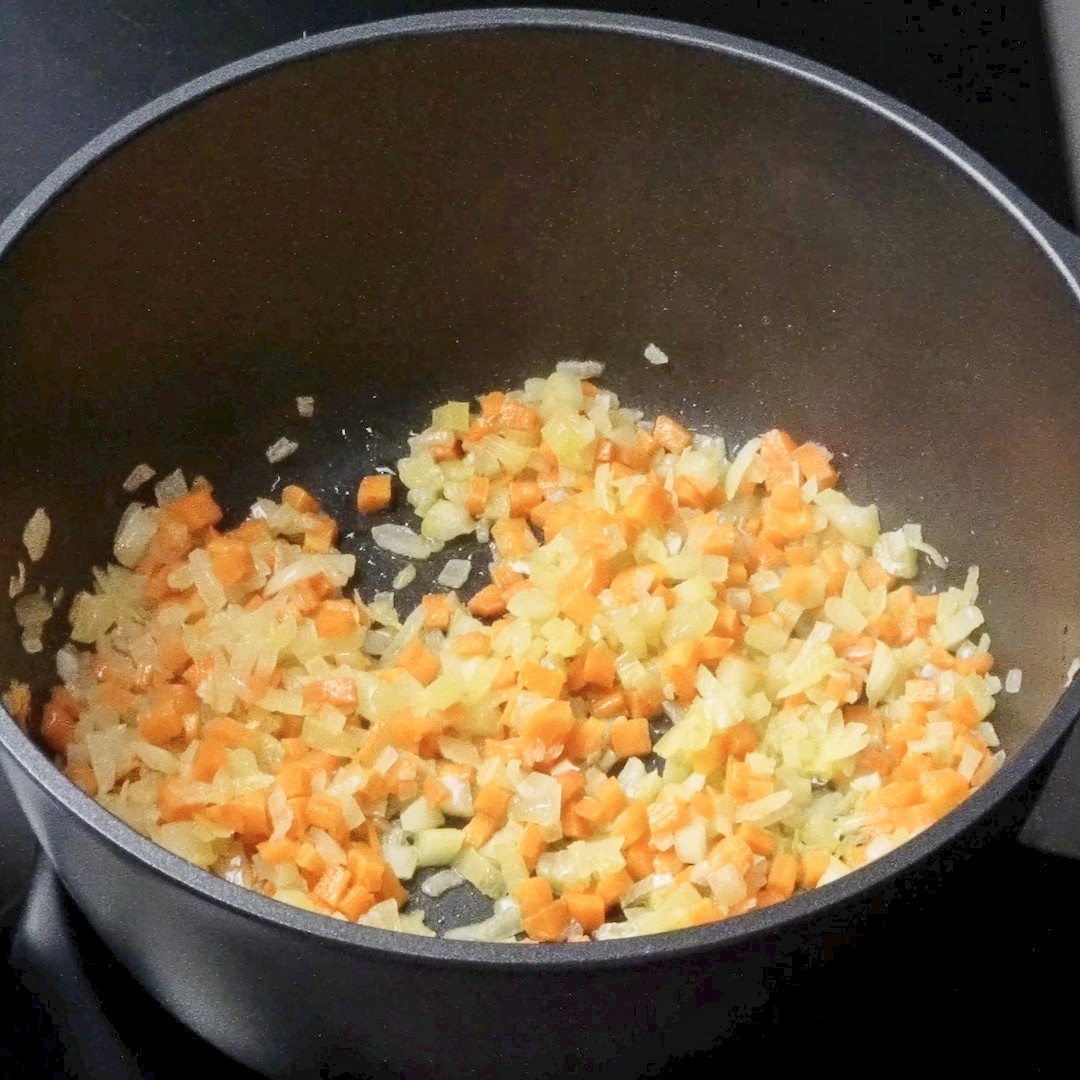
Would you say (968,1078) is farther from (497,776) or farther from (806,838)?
(497,776)

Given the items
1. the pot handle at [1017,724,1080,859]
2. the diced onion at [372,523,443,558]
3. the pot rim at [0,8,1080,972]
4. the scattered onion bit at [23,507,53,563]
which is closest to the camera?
→ the pot rim at [0,8,1080,972]

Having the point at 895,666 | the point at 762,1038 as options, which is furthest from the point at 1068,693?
the point at 895,666

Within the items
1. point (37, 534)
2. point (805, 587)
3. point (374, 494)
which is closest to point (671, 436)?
point (805, 587)

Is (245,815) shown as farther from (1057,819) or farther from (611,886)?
(1057,819)

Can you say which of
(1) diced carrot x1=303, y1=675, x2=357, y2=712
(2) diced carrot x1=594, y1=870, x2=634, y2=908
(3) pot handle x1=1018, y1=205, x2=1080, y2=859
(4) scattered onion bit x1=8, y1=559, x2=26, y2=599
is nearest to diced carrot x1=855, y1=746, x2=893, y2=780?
(3) pot handle x1=1018, y1=205, x2=1080, y2=859

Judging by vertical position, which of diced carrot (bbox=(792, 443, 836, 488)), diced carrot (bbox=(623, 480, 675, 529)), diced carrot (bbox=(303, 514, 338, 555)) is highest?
diced carrot (bbox=(792, 443, 836, 488))

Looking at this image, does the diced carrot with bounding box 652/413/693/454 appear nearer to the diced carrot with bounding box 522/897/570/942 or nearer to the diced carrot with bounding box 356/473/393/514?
the diced carrot with bounding box 356/473/393/514

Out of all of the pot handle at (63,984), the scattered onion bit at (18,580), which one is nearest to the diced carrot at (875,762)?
the pot handle at (63,984)
